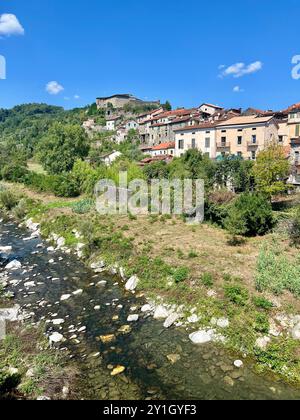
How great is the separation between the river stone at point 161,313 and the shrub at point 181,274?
5.04ft

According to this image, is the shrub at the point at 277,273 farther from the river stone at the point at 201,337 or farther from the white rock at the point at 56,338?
the white rock at the point at 56,338

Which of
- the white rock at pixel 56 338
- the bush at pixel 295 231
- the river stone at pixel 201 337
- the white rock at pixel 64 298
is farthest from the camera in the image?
the bush at pixel 295 231

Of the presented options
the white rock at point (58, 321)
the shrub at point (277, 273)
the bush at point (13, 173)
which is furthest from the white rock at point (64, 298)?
the bush at point (13, 173)

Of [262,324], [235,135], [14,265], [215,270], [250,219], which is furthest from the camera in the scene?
[235,135]

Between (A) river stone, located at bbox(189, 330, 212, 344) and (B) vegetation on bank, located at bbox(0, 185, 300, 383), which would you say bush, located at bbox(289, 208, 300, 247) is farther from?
(A) river stone, located at bbox(189, 330, 212, 344)

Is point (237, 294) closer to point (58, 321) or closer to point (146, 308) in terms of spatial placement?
point (146, 308)

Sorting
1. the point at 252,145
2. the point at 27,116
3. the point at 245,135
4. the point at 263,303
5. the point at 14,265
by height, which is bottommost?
the point at 14,265

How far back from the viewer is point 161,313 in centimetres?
1160

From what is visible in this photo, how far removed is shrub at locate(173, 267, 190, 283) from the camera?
509 inches

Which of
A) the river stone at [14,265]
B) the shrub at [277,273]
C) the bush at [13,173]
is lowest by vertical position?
the river stone at [14,265]

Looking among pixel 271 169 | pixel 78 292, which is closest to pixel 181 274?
pixel 78 292

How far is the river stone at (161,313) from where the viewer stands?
11.5 m

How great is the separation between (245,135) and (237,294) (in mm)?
30965
